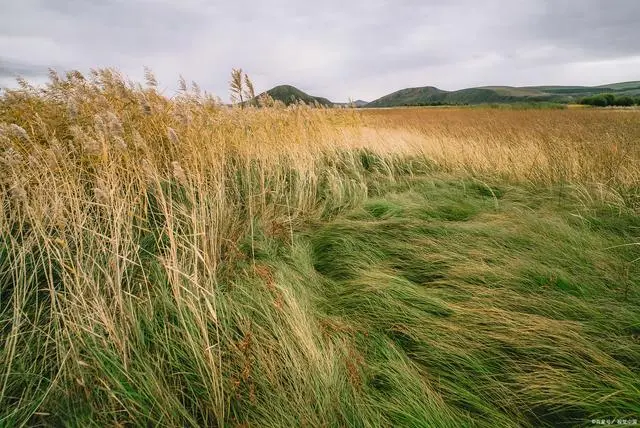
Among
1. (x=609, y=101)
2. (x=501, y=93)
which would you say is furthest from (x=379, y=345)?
(x=501, y=93)

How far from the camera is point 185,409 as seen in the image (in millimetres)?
1199

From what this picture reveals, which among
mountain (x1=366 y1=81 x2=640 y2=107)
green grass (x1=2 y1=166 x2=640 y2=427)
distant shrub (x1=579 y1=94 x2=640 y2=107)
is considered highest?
mountain (x1=366 y1=81 x2=640 y2=107)

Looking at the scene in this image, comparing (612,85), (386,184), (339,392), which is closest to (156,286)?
(339,392)

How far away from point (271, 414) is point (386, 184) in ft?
12.8

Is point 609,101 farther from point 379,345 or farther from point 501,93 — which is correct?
point 501,93

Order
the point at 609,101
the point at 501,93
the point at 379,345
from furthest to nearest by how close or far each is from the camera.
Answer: the point at 501,93 → the point at 609,101 → the point at 379,345

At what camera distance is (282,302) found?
5.47 ft

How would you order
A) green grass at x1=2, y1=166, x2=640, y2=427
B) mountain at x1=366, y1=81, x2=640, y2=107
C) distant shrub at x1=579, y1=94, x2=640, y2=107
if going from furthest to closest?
mountain at x1=366, y1=81, x2=640, y2=107 < distant shrub at x1=579, y1=94, x2=640, y2=107 < green grass at x1=2, y1=166, x2=640, y2=427

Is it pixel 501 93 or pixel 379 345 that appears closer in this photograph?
pixel 379 345

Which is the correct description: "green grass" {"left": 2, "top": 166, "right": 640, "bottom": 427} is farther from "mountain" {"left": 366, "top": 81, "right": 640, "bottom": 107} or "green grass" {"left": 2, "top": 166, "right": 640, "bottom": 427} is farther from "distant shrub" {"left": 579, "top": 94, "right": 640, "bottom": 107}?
"mountain" {"left": 366, "top": 81, "right": 640, "bottom": 107}

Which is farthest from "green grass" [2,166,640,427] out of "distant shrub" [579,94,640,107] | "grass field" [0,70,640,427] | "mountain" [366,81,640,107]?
"mountain" [366,81,640,107]

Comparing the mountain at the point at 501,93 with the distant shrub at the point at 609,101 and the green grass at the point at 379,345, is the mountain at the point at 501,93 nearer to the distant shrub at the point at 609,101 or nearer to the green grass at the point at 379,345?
the distant shrub at the point at 609,101

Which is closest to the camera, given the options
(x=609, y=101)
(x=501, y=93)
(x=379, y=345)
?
(x=379, y=345)

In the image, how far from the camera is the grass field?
4.09ft
